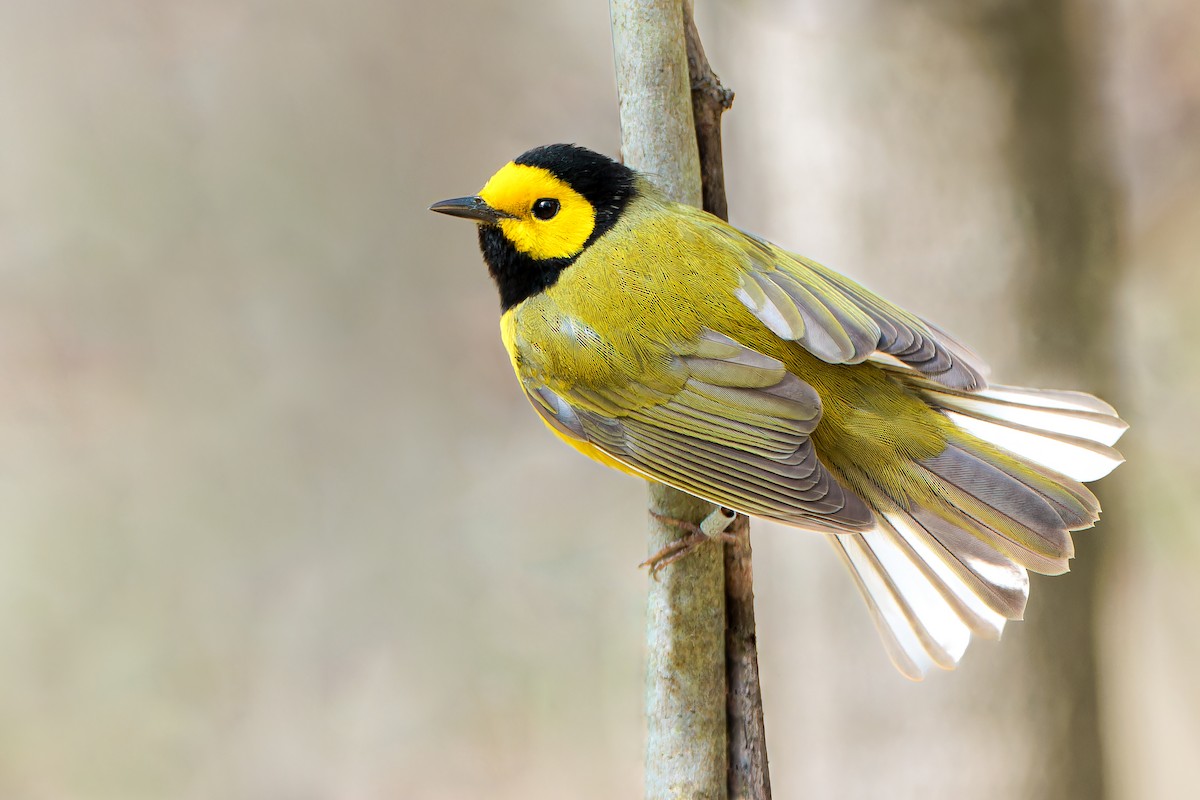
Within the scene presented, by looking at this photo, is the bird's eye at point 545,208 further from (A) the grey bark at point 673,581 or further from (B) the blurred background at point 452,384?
(B) the blurred background at point 452,384

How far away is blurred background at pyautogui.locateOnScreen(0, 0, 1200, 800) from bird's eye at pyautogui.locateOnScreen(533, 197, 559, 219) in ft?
2.80

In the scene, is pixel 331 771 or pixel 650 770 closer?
pixel 650 770

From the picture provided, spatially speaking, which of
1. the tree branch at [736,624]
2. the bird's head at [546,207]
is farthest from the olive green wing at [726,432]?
the bird's head at [546,207]

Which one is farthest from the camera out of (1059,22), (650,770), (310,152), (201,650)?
(310,152)

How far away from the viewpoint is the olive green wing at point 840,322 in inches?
70.1

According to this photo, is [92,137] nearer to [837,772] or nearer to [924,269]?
[924,269]

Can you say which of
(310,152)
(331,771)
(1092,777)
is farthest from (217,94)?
(1092,777)

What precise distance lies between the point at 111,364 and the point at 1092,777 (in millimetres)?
2850

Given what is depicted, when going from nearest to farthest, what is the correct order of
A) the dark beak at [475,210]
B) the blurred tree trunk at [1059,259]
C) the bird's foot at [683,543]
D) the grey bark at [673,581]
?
the grey bark at [673,581] < the bird's foot at [683,543] < the dark beak at [475,210] < the blurred tree trunk at [1059,259]

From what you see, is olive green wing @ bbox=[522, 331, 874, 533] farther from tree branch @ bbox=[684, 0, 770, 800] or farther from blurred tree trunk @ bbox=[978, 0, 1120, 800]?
blurred tree trunk @ bbox=[978, 0, 1120, 800]

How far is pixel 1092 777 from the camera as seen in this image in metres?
2.54

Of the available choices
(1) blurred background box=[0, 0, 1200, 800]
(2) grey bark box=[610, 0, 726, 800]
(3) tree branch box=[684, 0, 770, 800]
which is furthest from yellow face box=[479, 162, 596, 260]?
(1) blurred background box=[0, 0, 1200, 800]

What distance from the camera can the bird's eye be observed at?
1.96 metres

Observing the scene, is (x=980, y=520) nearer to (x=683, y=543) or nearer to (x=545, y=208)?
(x=683, y=543)
